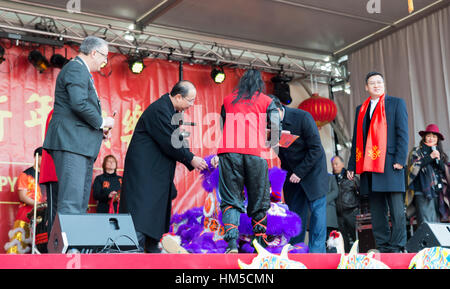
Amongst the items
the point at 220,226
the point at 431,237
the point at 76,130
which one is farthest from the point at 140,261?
the point at 220,226

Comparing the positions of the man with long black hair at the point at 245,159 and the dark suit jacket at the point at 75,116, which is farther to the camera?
the man with long black hair at the point at 245,159

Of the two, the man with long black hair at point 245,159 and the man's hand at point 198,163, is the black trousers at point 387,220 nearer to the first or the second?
the man with long black hair at point 245,159

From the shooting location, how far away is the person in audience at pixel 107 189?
6.62m

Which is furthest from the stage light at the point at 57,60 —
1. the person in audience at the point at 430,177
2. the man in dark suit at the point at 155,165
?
A: the person in audience at the point at 430,177

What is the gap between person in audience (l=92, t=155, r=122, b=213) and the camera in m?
6.62

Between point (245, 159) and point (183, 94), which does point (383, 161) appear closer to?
point (245, 159)

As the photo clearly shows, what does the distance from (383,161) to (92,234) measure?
94.6 inches

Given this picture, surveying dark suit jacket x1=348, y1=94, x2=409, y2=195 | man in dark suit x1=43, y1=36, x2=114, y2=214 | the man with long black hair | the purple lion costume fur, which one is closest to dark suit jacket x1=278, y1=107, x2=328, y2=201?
the purple lion costume fur

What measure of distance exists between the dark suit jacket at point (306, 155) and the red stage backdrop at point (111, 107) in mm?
3163

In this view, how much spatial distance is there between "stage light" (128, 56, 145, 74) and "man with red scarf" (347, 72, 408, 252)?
3791mm

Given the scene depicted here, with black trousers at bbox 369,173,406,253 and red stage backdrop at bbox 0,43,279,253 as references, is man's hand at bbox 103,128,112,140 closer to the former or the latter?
black trousers at bbox 369,173,406,253

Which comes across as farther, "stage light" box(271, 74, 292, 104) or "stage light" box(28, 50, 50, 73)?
"stage light" box(271, 74, 292, 104)

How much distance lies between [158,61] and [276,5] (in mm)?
1876

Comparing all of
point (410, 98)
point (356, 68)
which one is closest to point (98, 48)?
point (410, 98)
